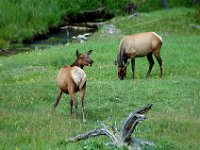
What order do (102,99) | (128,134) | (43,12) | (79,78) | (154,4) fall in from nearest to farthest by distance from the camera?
(128,134), (79,78), (102,99), (43,12), (154,4)

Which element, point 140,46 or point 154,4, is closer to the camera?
point 140,46

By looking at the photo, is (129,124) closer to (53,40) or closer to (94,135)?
(94,135)

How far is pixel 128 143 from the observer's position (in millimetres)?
9805

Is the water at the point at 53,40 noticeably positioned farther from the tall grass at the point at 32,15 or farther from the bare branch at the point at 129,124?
the bare branch at the point at 129,124

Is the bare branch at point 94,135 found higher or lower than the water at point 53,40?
higher

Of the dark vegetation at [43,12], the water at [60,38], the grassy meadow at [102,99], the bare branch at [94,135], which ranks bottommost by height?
the water at [60,38]

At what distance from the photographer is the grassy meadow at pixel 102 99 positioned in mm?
11008

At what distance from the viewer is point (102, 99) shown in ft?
55.0

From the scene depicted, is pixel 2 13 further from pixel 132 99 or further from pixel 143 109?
pixel 143 109

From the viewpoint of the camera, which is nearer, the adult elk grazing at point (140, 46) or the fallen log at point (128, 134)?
the fallen log at point (128, 134)

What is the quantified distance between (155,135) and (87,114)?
131 inches

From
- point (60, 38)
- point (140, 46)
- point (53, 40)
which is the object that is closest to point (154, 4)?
point (60, 38)

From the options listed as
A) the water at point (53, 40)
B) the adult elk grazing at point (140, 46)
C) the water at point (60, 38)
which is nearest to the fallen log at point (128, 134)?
the adult elk grazing at point (140, 46)

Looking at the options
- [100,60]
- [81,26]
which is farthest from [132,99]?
[81,26]
